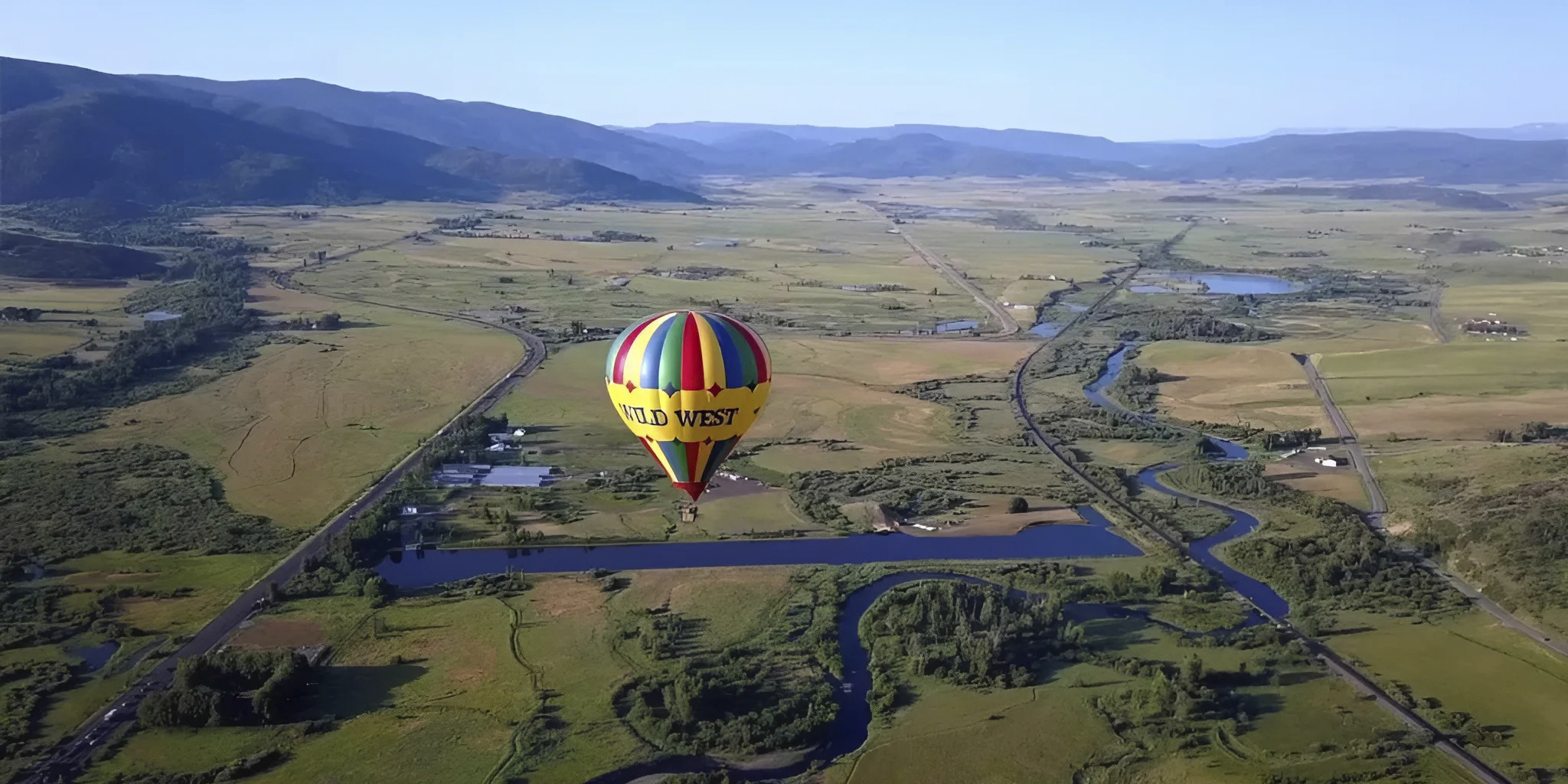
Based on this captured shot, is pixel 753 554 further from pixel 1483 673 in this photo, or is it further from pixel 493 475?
pixel 1483 673

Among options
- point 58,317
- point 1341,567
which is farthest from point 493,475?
point 58,317

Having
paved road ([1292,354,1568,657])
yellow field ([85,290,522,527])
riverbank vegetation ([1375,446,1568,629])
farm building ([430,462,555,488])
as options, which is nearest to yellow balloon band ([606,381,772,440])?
farm building ([430,462,555,488])

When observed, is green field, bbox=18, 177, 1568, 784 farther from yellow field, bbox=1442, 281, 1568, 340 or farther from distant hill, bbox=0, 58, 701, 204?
distant hill, bbox=0, 58, 701, 204

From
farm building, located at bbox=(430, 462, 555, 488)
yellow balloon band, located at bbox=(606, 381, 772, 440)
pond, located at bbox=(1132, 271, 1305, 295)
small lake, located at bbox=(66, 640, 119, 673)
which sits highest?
yellow balloon band, located at bbox=(606, 381, 772, 440)

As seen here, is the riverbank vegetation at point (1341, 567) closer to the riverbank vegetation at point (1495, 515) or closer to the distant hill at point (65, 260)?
the riverbank vegetation at point (1495, 515)

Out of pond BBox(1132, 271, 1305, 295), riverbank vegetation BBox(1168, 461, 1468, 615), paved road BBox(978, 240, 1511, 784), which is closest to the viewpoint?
paved road BBox(978, 240, 1511, 784)

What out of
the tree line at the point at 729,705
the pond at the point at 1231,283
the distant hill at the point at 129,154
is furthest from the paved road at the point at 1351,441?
the distant hill at the point at 129,154
